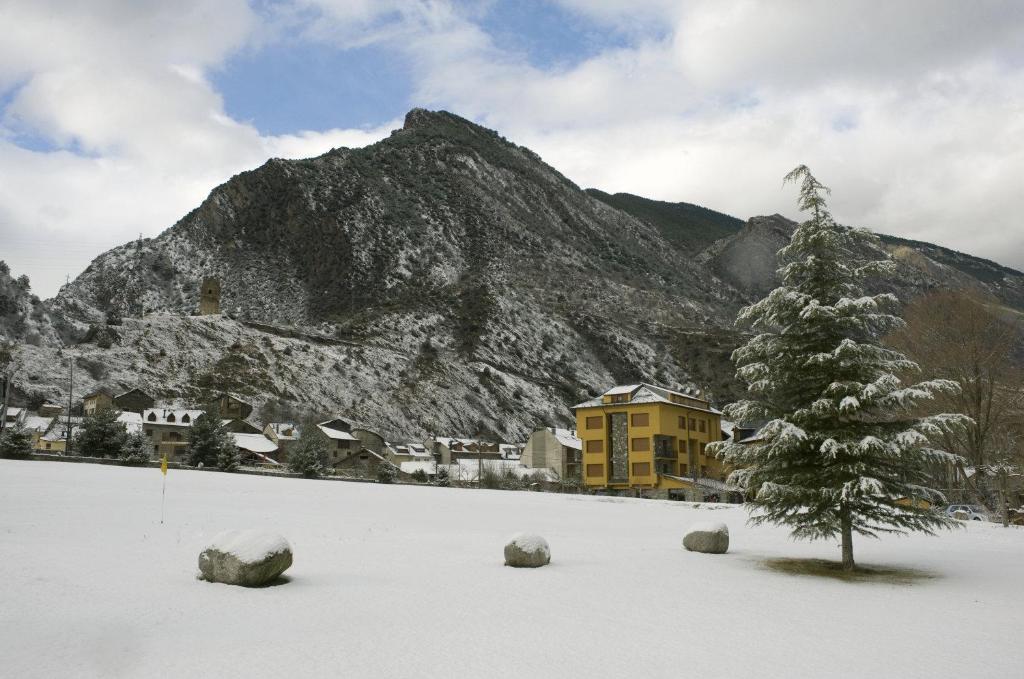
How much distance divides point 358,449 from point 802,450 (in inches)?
3237

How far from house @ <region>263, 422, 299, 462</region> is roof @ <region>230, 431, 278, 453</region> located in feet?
3.02

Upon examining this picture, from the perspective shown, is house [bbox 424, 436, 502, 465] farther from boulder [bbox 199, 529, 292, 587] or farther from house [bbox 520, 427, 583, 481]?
boulder [bbox 199, 529, 292, 587]

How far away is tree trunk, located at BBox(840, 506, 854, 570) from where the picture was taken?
64.7 feet

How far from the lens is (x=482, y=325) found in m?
156

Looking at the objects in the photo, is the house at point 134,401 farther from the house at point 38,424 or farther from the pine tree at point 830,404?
the pine tree at point 830,404

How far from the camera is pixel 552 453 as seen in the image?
323 feet

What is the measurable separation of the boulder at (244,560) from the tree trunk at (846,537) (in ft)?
46.1

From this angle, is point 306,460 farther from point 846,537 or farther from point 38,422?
point 38,422

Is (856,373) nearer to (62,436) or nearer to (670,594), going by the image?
(670,594)

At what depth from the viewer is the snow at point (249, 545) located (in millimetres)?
14242

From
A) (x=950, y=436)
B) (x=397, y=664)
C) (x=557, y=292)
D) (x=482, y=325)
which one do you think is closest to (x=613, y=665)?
(x=397, y=664)

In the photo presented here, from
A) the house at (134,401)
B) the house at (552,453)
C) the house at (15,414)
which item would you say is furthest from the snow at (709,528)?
the house at (134,401)

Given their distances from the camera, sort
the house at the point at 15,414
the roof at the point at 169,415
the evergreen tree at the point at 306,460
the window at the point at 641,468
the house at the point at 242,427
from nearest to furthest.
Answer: the evergreen tree at the point at 306,460 < the window at the point at 641,468 < the house at the point at 15,414 < the roof at the point at 169,415 < the house at the point at 242,427

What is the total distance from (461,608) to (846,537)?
1177 cm
